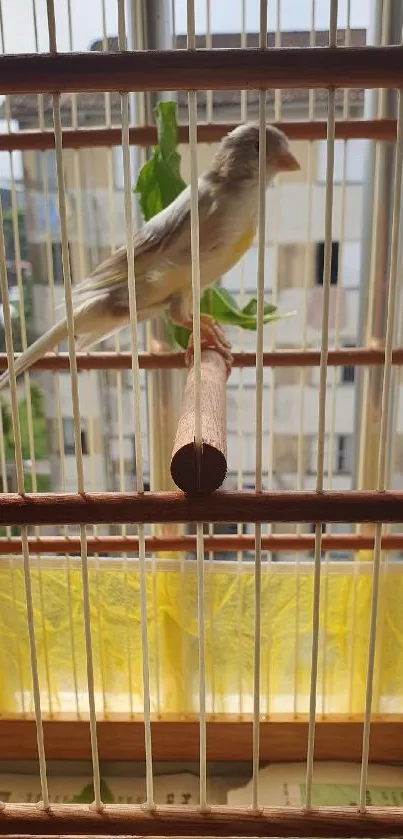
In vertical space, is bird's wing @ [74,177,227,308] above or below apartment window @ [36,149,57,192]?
below

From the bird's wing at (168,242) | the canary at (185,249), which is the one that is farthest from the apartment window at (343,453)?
the bird's wing at (168,242)

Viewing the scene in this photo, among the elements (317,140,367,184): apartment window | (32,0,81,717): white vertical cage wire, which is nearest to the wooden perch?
(32,0,81,717): white vertical cage wire

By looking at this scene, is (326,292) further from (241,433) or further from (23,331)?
(23,331)

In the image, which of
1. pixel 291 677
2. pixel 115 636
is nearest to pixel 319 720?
pixel 291 677

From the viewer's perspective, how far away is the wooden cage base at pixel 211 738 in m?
1.53

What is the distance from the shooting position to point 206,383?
0.83 metres

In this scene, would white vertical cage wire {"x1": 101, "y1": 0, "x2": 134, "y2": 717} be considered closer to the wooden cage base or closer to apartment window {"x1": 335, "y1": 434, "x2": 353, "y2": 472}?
the wooden cage base

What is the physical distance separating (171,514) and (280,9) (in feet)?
3.33

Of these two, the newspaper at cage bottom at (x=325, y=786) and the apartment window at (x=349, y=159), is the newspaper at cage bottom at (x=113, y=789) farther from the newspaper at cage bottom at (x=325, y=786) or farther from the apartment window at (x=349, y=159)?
the apartment window at (x=349, y=159)

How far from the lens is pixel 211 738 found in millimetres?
1544

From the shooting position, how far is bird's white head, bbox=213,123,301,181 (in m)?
1.03

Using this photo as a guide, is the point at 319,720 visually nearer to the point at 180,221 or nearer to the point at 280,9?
the point at 180,221

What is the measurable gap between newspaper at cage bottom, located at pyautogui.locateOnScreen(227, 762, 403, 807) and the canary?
894 mm

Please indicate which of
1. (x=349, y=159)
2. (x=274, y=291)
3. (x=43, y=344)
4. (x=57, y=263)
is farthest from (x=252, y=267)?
(x=43, y=344)
